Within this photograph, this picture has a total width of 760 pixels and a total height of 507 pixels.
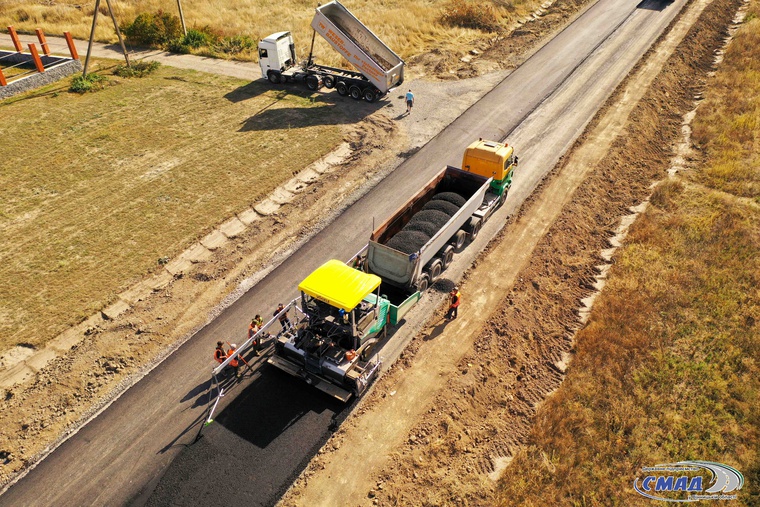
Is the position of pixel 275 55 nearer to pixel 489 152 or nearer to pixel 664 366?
pixel 489 152

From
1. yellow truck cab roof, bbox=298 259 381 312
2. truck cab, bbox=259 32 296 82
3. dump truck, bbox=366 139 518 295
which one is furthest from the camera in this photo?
truck cab, bbox=259 32 296 82

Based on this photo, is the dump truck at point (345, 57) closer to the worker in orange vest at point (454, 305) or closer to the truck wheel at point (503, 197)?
the truck wheel at point (503, 197)

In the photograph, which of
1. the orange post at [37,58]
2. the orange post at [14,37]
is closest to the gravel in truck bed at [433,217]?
the orange post at [37,58]

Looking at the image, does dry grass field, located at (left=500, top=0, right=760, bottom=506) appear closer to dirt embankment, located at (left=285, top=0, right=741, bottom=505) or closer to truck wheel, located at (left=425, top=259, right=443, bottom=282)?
dirt embankment, located at (left=285, top=0, right=741, bottom=505)

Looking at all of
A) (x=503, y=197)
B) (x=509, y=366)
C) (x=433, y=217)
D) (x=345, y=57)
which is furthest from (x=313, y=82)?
(x=509, y=366)

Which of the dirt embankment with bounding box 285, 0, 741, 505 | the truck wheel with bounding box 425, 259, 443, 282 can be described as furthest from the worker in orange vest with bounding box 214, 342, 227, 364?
the truck wheel with bounding box 425, 259, 443, 282

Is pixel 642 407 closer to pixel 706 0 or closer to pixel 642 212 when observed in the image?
pixel 642 212

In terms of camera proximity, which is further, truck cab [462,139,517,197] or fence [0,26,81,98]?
fence [0,26,81,98]
